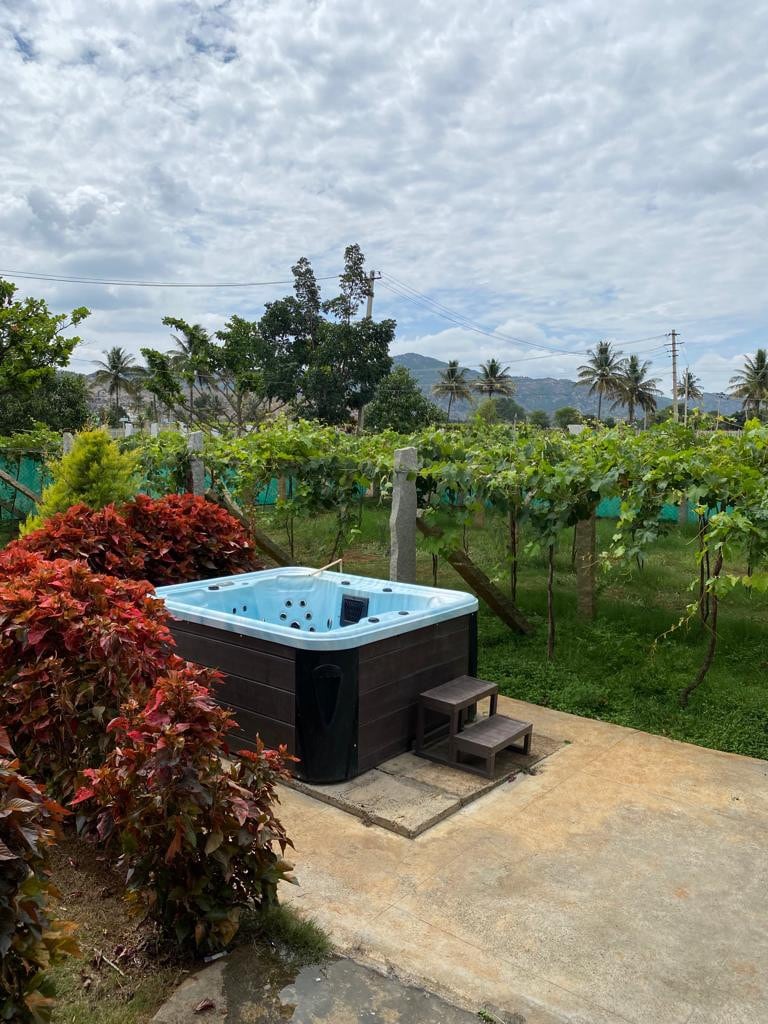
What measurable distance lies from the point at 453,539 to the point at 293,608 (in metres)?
1.25

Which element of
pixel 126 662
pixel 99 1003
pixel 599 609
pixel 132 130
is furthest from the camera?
pixel 132 130

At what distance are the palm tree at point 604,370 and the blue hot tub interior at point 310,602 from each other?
2065 inches

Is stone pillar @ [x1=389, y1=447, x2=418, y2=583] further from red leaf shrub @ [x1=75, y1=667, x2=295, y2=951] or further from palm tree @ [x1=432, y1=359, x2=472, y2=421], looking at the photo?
palm tree @ [x1=432, y1=359, x2=472, y2=421]

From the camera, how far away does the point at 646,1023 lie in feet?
6.35

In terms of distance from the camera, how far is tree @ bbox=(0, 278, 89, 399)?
45.5ft

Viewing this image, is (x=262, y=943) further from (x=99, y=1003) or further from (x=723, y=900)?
(x=723, y=900)

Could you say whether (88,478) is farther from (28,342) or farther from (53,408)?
(53,408)

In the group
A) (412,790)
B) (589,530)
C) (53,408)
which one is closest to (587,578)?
(589,530)

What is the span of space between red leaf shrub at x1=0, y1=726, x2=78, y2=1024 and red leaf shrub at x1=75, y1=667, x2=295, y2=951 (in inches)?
18.9

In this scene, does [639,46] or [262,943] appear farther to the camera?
[639,46]

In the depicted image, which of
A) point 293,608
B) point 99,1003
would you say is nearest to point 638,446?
point 293,608

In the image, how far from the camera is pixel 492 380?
57.7 meters

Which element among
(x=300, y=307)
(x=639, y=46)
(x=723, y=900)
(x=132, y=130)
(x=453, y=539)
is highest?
(x=300, y=307)

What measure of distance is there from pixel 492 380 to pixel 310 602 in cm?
5459
